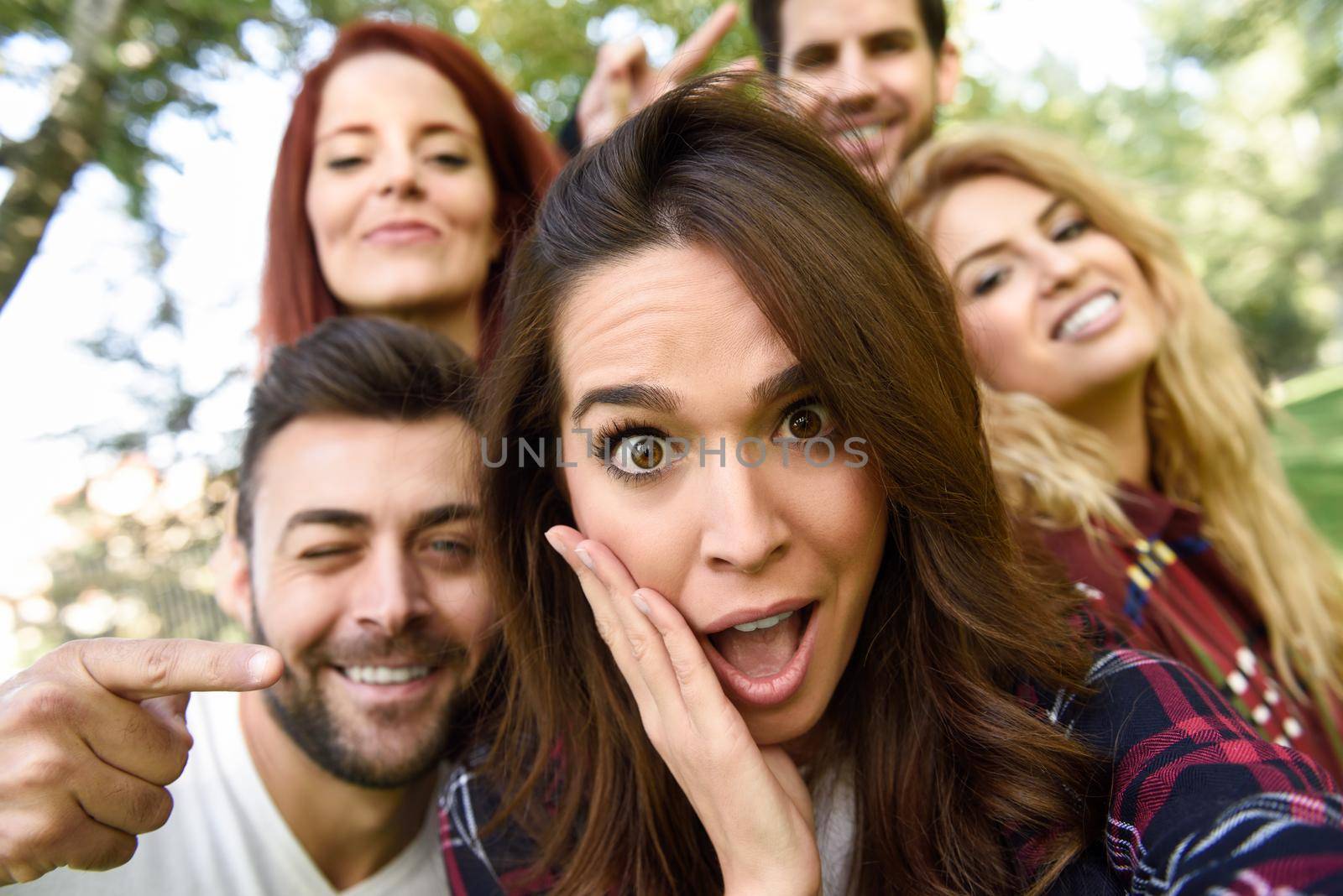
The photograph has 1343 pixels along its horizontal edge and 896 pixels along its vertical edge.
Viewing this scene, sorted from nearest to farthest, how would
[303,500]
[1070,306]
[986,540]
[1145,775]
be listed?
1. [1145,775]
2. [986,540]
3. [303,500]
4. [1070,306]

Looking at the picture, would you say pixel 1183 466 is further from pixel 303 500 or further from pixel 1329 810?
pixel 303 500

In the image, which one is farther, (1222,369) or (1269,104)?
(1269,104)

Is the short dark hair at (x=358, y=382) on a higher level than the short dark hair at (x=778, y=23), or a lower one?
lower

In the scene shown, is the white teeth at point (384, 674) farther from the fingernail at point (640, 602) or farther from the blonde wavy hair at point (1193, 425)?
the blonde wavy hair at point (1193, 425)

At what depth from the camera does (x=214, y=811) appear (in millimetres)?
2508

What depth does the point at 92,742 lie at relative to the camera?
168 cm

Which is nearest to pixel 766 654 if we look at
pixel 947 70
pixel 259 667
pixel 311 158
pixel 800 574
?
pixel 800 574

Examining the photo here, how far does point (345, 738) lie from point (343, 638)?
281 mm

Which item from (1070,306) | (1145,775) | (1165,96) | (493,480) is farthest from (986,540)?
(1165,96)

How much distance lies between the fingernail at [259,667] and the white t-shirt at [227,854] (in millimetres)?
1093

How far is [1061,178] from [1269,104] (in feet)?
71.5

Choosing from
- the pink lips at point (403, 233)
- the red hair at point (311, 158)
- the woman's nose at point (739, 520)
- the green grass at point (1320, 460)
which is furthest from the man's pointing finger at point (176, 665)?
the green grass at point (1320, 460)

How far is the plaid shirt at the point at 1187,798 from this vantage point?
1.29 m

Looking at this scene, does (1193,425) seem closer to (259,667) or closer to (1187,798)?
(1187,798)
